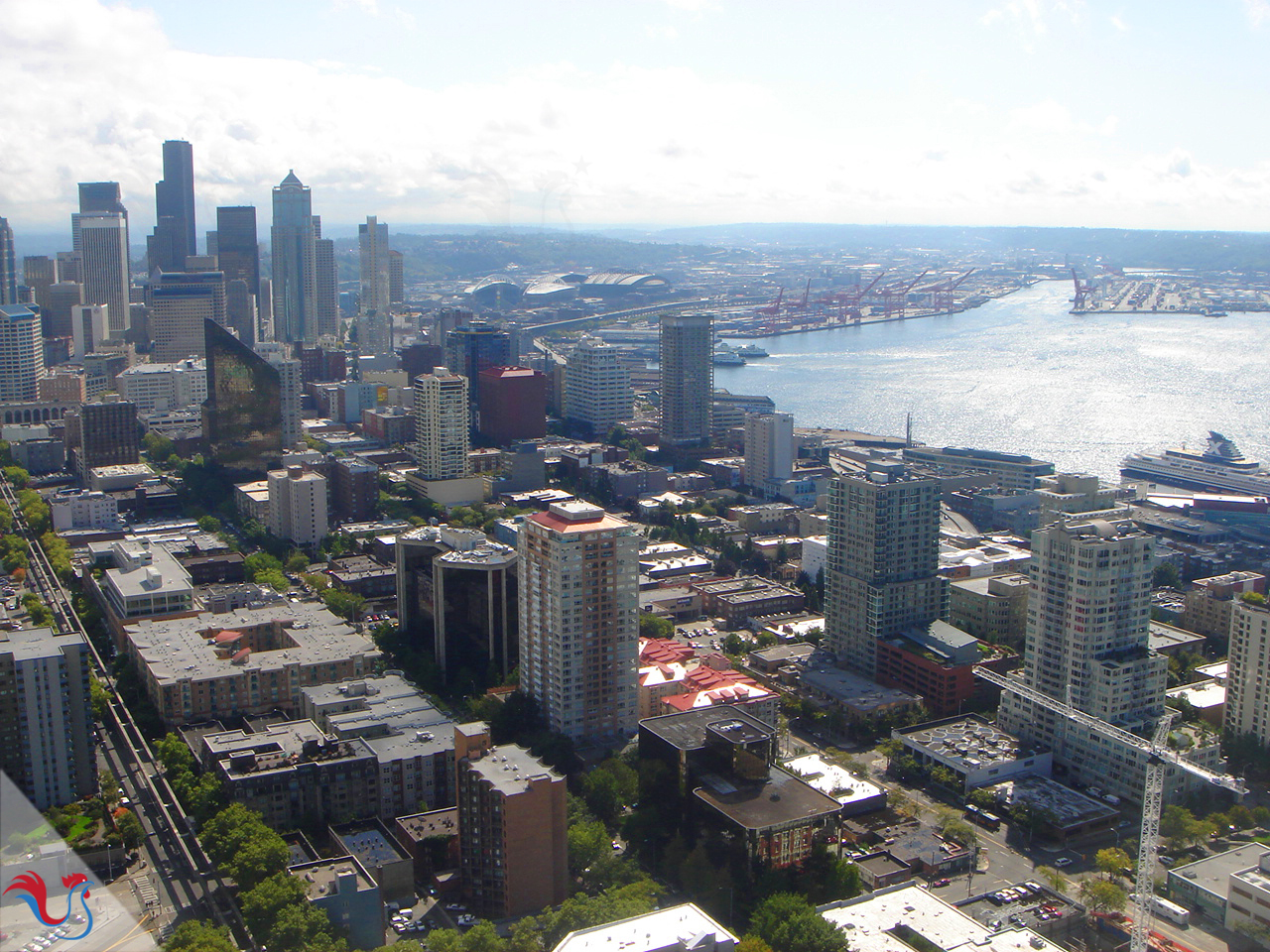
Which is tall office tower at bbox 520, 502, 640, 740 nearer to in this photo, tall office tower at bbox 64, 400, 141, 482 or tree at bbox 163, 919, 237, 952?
tree at bbox 163, 919, 237, 952

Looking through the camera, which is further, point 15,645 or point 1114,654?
point 1114,654

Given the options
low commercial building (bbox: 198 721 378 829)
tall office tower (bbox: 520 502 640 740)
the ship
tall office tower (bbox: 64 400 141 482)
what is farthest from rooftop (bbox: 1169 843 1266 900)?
tall office tower (bbox: 64 400 141 482)

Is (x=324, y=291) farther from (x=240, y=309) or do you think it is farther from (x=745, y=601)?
(x=745, y=601)

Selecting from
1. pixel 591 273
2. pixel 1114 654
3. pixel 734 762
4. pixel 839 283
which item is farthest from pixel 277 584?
pixel 839 283

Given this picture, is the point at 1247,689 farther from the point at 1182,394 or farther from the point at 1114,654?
the point at 1182,394

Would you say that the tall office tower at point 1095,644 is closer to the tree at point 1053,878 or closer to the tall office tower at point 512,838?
the tree at point 1053,878
